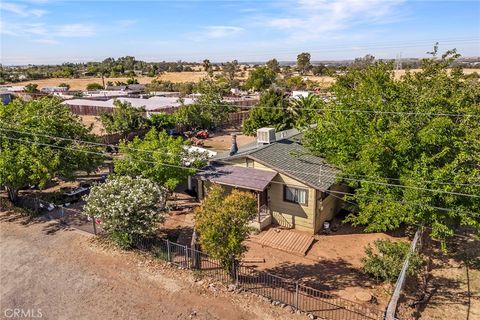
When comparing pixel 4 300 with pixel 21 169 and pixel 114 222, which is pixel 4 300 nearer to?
pixel 114 222

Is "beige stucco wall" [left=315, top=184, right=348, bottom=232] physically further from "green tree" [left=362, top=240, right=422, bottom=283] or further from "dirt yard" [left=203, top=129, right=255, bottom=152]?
"dirt yard" [left=203, top=129, right=255, bottom=152]

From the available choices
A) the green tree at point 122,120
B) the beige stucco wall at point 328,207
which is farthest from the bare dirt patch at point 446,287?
the green tree at point 122,120

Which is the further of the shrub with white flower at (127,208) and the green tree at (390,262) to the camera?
the shrub with white flower at (127,208)

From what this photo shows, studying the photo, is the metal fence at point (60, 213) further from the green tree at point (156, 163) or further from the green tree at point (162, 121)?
the green tree at point (162, 121)

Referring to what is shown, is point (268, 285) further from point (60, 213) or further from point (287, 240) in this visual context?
point (60, 213)

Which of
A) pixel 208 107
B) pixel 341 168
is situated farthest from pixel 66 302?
pixel 208 107

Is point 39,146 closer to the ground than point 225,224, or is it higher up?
higher up

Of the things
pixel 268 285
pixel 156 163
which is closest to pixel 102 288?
pixel 268 285
